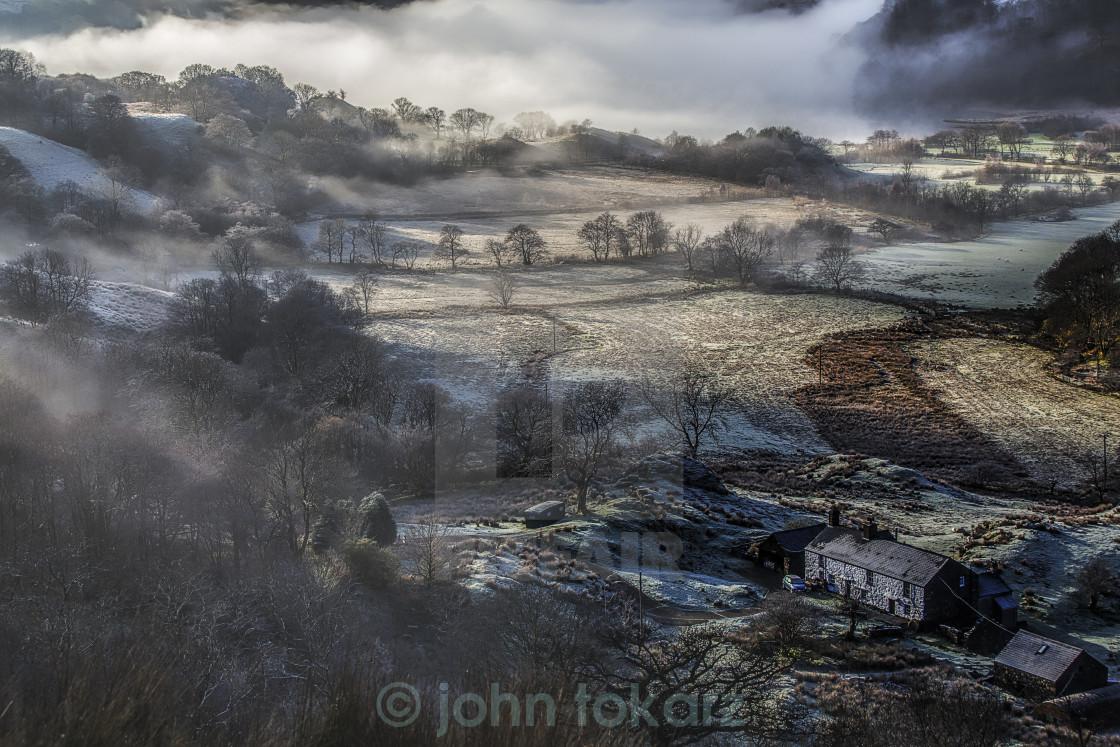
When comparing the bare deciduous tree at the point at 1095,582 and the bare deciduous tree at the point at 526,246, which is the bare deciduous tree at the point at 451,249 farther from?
the bare deciduous tree at the point at 1095,582

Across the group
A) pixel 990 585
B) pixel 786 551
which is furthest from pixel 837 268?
pixel 990 585

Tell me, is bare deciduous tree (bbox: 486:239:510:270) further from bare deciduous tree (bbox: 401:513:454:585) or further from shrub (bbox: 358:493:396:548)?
bare deciduous tree (bbox: 401:513:454:585)

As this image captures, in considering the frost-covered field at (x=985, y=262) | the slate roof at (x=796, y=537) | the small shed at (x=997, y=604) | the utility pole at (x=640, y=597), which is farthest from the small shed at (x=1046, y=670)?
the frost-covered field at (x=985, y=262)

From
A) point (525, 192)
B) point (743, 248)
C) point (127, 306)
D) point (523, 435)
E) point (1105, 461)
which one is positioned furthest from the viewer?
point (525, 192)

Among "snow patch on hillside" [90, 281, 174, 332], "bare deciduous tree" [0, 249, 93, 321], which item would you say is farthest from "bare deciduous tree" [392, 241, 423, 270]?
"bare deciduous tree" [0, 249, 93, 321]

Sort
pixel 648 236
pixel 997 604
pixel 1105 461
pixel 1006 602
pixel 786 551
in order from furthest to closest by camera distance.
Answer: pixel 648 236 < pixel 1105 461 < pixel 786 551 < pixel 1006 602 < pixel 997 604

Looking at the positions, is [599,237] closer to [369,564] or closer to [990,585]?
[990,585]
